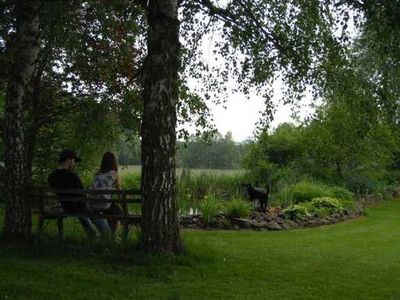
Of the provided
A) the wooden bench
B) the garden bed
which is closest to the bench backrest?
the wooden bench

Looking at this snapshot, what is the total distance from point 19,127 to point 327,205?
9.85 m

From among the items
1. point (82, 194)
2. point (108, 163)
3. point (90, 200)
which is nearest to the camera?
point (90, 200)

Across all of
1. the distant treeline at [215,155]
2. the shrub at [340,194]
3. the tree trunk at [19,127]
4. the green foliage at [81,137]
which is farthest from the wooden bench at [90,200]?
the distant treeline at [215,155]

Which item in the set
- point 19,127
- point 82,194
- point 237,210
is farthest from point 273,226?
point 19,127

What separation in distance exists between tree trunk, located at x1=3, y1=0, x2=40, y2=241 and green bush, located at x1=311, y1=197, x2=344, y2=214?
9119 millimetres

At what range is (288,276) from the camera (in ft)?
23.9

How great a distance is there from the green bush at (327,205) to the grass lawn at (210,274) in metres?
5.41

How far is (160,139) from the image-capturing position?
298 inches

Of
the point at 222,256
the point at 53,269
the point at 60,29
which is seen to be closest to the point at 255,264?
the point at 222,256

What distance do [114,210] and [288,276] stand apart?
2839mm

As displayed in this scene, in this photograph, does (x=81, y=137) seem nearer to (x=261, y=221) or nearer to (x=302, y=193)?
(x=261, y=221)

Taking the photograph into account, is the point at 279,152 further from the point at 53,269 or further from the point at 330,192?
the point at 53,269

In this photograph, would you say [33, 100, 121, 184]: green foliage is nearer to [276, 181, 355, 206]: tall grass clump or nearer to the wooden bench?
the wooden bench

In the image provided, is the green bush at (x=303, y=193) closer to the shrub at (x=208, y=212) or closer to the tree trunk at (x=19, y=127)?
the shrub at (x=208, y=212)
